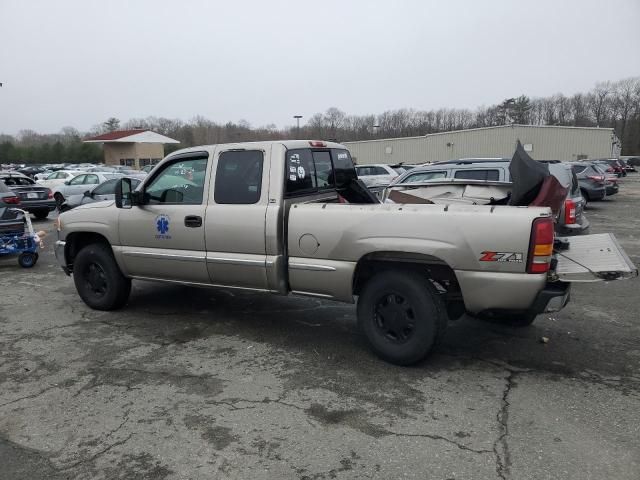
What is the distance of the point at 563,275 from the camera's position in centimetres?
381

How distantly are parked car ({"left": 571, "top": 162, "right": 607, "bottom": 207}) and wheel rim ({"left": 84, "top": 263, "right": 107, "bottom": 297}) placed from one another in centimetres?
1876

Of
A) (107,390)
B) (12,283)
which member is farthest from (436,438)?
(12,283)

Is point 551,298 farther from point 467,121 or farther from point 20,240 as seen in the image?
point 467,121

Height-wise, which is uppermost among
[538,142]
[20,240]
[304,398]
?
[538,142]

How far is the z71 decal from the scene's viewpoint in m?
3.70

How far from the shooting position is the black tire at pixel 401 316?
4094 mm

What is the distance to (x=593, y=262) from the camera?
394cm

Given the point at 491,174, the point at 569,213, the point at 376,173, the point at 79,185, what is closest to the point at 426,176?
the point at 491,174

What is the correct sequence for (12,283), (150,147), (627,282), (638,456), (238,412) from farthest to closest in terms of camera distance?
(150,147) → (12,283) → (627,282) → (238,412) → (638,456)

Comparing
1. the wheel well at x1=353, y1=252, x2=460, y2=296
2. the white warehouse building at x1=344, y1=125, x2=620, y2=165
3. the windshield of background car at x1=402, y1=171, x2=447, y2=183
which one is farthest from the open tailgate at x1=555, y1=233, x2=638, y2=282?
the white warehouse building at x1=344, y1=125, x2=620, y2=165

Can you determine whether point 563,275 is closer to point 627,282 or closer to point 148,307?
point 627,282

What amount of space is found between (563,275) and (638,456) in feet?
4.32

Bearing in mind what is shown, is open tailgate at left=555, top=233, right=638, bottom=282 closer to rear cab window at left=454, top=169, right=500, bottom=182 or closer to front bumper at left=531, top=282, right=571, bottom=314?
front bumper at left=531, top=282, right=571, bottom=314

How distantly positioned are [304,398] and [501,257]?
1844 mm
